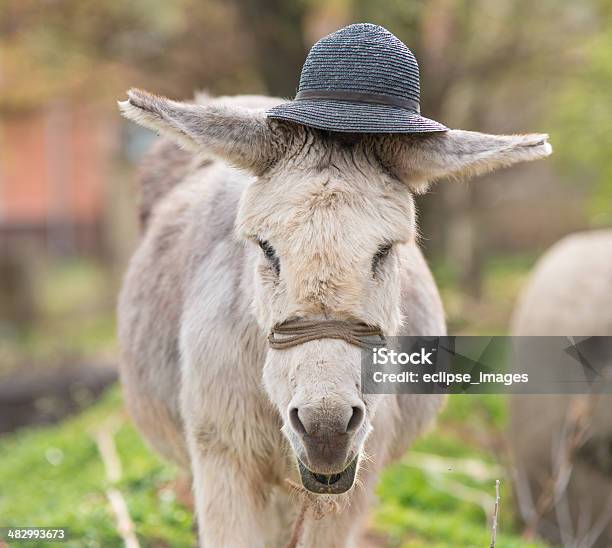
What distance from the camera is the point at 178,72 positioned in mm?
13664

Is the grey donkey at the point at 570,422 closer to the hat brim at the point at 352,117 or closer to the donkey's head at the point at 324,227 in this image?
the donkey's head at the point at 324,227

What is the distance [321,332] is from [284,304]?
19 centimetres

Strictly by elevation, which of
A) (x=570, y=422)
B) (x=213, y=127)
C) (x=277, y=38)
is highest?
(x=277, y=38)

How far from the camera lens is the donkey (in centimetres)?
310

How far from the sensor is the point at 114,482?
7230mm

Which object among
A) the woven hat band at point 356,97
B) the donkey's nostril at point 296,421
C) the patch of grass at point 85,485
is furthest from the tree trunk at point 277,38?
the donkey's nostril at point 296,421

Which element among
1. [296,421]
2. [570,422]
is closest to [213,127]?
[296,421]

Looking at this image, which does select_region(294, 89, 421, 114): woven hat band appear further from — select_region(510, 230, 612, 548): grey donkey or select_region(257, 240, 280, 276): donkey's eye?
select_region(510, 230, 612, 548): grey donkey

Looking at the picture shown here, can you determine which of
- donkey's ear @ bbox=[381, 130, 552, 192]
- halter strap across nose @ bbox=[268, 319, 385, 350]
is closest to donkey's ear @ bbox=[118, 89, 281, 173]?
donkey's ear @ bbox=[381, 130, 552, 192]

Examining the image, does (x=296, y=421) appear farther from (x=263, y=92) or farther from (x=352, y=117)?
(x=263, y=92)

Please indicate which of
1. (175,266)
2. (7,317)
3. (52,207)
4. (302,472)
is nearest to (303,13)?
(175,266)

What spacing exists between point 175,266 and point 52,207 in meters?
21.1

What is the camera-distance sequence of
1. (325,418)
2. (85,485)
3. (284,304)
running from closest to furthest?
(325,418) < (284,304) < (85,485)

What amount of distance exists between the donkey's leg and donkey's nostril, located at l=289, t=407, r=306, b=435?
94 centimetres
